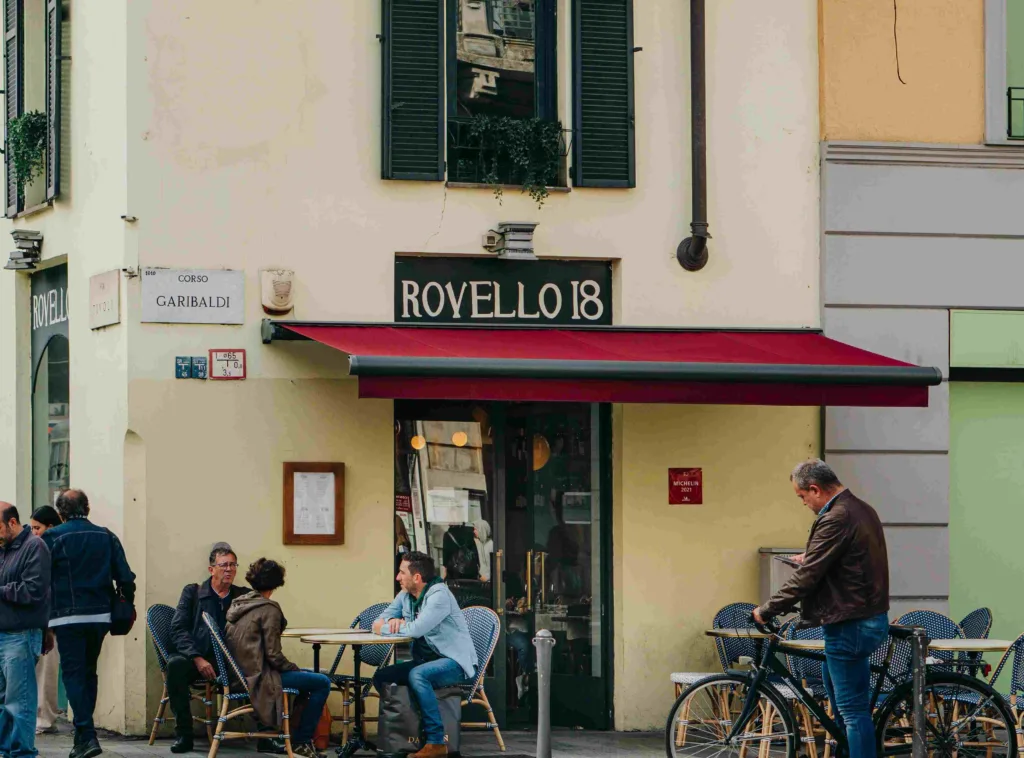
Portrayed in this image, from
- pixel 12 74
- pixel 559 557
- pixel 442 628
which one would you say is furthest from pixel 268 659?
pixel 12 74

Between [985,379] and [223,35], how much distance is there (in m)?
6.49

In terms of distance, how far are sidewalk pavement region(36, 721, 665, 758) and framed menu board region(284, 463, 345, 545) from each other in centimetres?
150

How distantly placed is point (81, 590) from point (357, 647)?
1.85 metres

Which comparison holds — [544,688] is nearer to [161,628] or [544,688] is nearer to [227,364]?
[161,628]

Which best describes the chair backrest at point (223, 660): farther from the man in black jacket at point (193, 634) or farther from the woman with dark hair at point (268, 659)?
the man in black jacket at point (193, 634)

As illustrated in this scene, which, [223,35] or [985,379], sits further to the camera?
[985,379]

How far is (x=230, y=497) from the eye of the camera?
1207cm

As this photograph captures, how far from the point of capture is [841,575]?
9633mm

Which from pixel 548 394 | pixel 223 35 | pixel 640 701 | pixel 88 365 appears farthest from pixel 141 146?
pixel 640 701

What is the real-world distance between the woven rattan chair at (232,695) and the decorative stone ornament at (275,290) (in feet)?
7.91

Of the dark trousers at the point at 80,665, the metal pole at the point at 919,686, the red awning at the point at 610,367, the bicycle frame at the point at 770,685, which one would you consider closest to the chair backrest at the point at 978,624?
the red awning at the point at 610,367

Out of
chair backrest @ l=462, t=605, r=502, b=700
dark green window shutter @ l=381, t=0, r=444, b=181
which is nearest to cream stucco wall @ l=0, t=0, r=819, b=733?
dark green window shutter @ l=381, t=0, r=444, b=181

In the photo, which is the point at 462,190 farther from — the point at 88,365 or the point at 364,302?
the point at 88,365

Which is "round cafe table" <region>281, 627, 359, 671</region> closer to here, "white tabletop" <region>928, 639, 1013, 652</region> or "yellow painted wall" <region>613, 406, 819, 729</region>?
"yellow painted wall" <region>613, 406, 819, 729</region>
